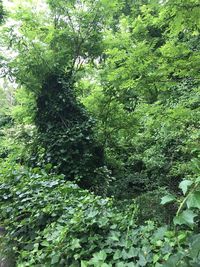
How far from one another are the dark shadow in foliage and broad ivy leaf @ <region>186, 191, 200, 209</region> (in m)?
4.52

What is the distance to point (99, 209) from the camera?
8.07 feet

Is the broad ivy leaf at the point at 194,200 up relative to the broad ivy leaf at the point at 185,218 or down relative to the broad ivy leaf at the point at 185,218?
up

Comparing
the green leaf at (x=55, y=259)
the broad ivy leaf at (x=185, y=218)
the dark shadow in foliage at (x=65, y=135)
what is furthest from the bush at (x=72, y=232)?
the dark shadow in foliage at (x=65, y=135)

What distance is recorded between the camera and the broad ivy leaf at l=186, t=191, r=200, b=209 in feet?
3.84

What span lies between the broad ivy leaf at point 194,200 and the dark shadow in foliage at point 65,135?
14.8ft

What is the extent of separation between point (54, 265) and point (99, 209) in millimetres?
557

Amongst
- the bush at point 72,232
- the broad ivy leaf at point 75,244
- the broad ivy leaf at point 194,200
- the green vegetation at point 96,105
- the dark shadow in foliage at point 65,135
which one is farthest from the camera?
the dark shadow in foliage at point 65,135

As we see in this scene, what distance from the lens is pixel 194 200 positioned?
1184 mm

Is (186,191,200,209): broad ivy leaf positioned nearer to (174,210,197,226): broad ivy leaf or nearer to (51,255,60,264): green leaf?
(174,210,197,226): broad ivy leaf

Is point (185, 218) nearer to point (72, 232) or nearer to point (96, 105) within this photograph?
point (72, 232)

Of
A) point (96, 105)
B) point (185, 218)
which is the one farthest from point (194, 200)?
point (96, 105)

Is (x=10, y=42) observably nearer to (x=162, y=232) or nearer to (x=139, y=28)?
(x=139, y=28)

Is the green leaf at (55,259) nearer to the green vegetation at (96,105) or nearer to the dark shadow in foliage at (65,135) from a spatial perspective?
the green vegetation at (96,105)

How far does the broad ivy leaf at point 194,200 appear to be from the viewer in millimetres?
1172
